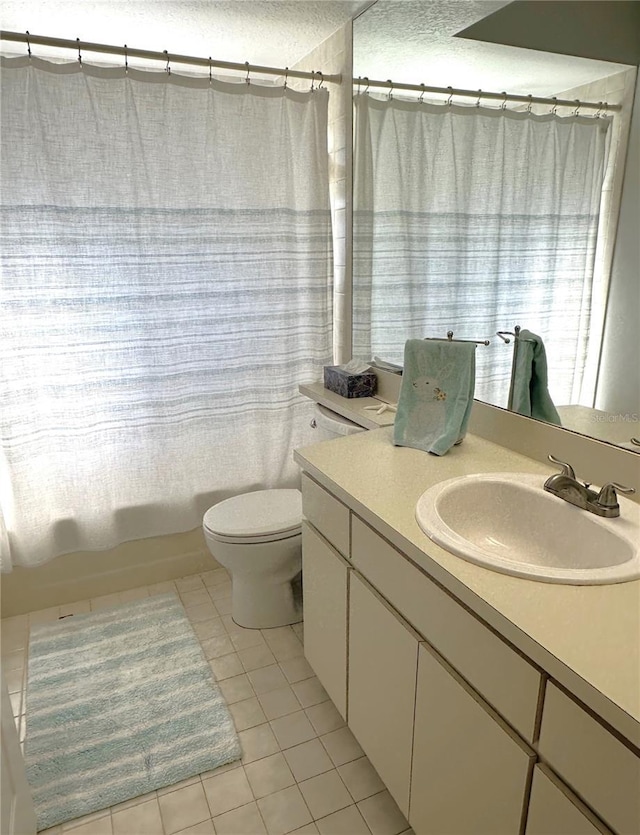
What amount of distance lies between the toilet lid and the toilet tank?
296 millimetres

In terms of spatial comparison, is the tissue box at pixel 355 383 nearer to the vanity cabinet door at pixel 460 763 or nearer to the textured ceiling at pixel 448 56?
the textured ceiling at pixel 448 56

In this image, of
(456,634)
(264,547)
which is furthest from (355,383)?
(456,634)

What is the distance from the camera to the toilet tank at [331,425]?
83.0 inches

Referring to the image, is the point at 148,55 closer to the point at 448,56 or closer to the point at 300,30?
the point at 300,30

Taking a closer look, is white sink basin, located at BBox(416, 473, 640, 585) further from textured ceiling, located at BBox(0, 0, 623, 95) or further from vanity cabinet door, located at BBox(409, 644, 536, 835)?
textured ceiling, located at BBox(0, 0, 623, 95)

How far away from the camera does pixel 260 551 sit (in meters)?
2.12

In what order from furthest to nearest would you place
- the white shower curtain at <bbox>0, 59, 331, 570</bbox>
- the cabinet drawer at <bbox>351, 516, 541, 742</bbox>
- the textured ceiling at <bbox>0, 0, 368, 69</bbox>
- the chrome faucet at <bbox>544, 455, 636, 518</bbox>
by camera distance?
the white shower curtain at <bbox>0, 59, 331, 570</bbox>, the textured ceiling at <bbox>0, 0, 368, 69</bbox>, the chrome faucet at <bbox>544, 455, 636, 518</bbox>, the cabinet drawer at <bbox>351, 516, 541, 742</bbox>

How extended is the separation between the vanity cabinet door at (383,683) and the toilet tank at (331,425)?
70 cm

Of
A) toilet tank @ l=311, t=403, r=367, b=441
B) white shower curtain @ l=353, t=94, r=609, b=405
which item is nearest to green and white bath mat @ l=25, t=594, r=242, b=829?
toilet tank @ l=311, t=403, r=367, b=441

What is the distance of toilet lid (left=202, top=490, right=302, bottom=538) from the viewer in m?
2.12

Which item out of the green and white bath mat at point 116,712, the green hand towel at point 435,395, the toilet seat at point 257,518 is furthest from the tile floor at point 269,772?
the green hand towel at point 435,395

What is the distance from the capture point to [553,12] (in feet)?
4.51

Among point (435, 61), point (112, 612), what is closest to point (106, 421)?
point (112, 612)

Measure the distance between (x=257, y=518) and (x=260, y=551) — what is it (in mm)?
137
